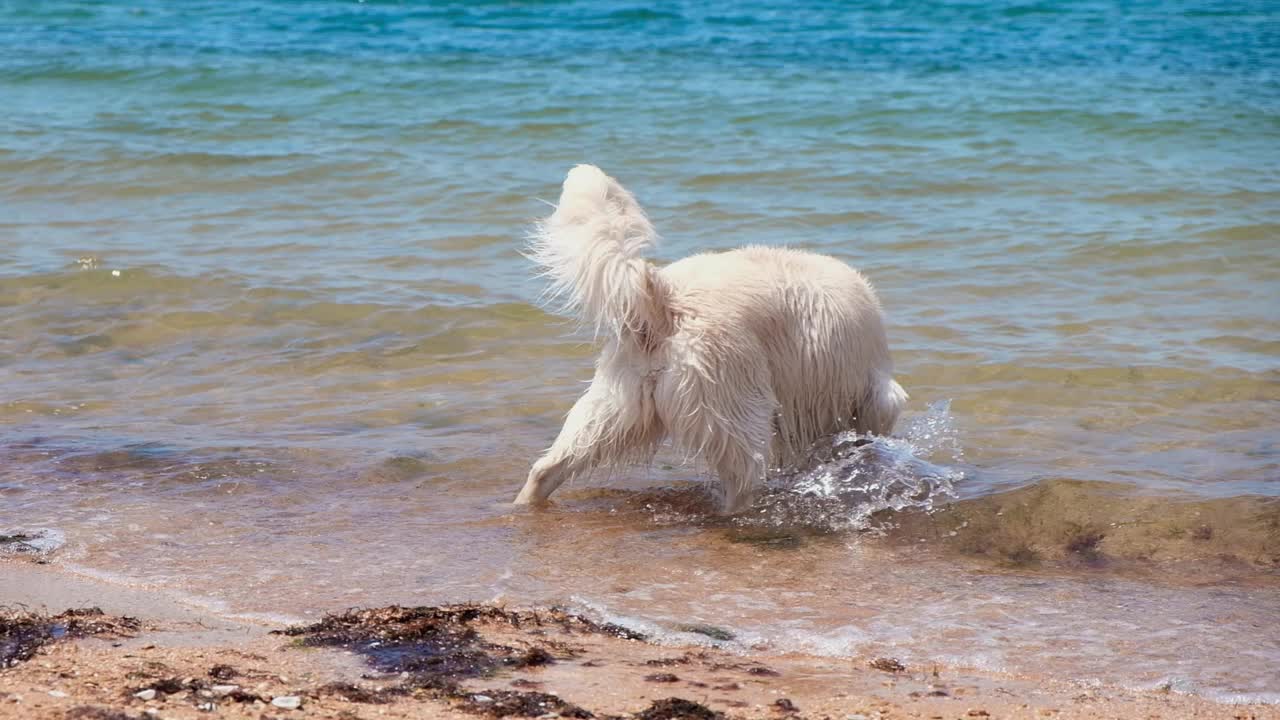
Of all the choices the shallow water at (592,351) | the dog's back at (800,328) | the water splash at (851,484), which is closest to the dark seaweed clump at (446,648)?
the shallow water at (592,351)

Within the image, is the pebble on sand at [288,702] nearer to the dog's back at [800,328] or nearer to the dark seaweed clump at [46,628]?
the dark seaweed clump at [46,628]

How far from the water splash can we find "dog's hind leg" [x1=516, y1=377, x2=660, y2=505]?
610 mm

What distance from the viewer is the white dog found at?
486 centimetres

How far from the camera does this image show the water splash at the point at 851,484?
5.63m

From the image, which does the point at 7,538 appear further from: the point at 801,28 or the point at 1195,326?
the point at 801,28

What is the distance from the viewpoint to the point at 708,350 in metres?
5.09

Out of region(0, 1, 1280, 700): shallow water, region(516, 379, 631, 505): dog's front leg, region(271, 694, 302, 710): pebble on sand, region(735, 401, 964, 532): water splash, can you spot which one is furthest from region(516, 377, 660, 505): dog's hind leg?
region(271, 694, 302, 710): pebble on sand

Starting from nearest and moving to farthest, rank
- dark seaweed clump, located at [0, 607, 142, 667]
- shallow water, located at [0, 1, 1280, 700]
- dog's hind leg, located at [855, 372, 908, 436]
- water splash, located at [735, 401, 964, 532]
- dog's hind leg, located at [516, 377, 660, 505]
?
dark seaweed clump, located at [0, 607, 142, 667] < shallow water, located at [0, 1, 1280, 700] < dog's hind leg, located at [516, 377, 660, 505] < water splash, located at [735, 401, 964, 532] < dog's hind leg, located at [855, 372, 908, 436]

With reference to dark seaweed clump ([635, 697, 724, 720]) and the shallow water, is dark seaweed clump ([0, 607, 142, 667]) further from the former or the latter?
dark seaweed clump ([635, 697, 724, 720])

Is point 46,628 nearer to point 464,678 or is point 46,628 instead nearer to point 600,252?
point 464,678

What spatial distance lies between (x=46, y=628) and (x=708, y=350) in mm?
2334

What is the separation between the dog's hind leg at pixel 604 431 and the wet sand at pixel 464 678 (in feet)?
3.31

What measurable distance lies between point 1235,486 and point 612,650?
3.08 metres

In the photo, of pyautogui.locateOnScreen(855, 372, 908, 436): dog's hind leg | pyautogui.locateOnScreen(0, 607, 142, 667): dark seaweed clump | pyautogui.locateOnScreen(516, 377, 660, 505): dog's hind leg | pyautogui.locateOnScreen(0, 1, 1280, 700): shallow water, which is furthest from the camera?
pyautogui.locateOnScreen(855, 372, 908, 436): dog's hind leg
